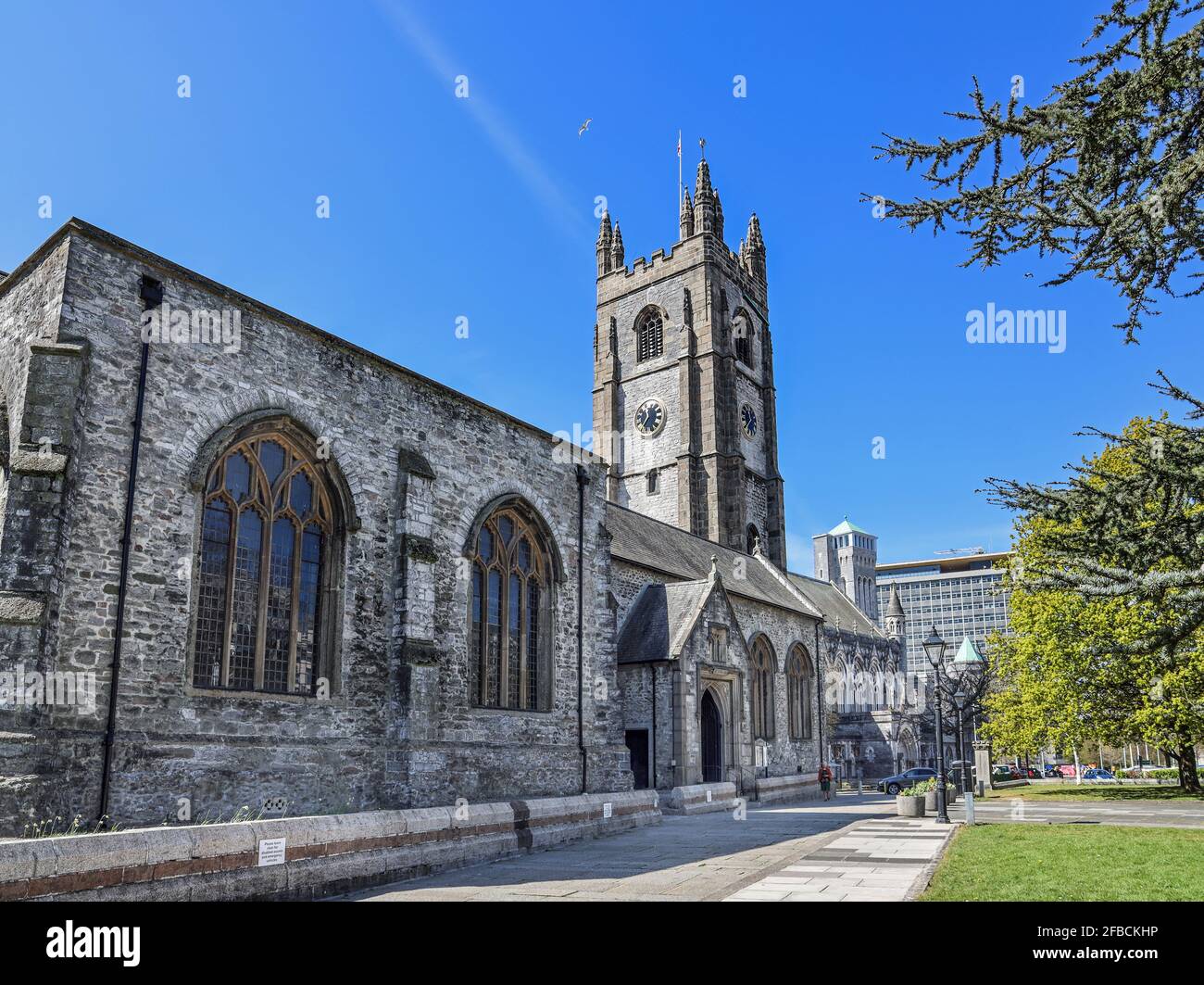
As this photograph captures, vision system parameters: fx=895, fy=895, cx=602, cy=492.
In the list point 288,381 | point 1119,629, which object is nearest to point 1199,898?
point 288,381

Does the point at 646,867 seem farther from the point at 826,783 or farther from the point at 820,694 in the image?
the point at 820,694

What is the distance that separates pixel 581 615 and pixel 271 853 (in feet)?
38.8

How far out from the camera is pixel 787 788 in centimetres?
3544

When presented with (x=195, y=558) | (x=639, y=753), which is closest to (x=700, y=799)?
(x=639, y=753)

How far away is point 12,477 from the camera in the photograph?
39.8ft

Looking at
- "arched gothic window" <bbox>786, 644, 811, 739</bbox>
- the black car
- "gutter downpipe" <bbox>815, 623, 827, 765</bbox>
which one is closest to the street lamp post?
"arched gothic window" <bbox>786, 644, 811, 739</bbox>

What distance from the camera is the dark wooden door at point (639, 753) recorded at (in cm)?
2745

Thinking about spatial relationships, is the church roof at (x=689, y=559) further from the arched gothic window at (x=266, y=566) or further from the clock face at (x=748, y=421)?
the arched gothic window at (x=266, y=566)

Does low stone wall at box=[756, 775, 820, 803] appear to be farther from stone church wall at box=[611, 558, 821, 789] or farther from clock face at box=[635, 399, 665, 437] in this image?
clock face at box=[635, 399, 665, 437]

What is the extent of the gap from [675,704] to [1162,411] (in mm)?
17575

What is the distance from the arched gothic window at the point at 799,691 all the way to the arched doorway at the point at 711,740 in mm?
9615

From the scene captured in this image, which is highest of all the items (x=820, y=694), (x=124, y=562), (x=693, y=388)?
(x=693, y=388)

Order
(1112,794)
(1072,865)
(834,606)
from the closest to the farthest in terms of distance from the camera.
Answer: (1072,865) < (1112,794) < (834,606)
